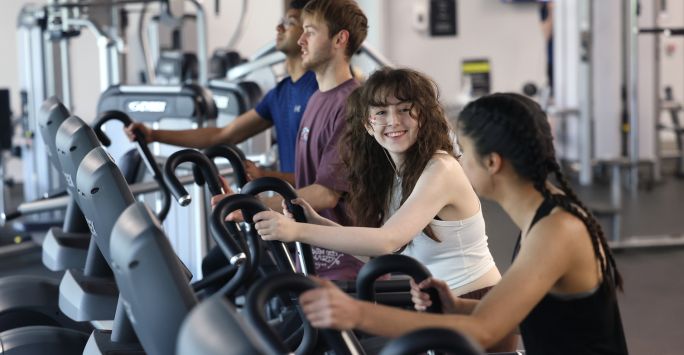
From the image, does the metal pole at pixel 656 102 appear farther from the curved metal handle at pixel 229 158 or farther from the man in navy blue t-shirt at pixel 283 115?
the curved metal handle at pixel 229 158

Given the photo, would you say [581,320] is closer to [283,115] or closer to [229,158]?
[229,158]

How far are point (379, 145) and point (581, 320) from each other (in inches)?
41.0

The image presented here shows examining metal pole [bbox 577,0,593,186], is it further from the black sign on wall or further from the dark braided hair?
the dark braided hair

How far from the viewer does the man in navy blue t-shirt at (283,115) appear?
3525mm

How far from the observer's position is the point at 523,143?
1.76 m

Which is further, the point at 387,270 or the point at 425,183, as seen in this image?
A: the point at 425,183

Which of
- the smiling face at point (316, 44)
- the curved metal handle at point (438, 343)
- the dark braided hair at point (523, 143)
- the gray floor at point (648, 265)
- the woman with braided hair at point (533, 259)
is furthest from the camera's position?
the gray floor at point (648, 265)

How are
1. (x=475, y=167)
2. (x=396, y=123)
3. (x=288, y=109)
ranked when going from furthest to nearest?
(x=288, y=109), (x=396, y=123), (x=475, y=167)

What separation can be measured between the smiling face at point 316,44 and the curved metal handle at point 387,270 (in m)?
1.44

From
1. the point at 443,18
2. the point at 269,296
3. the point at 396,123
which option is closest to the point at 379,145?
the point at 396,123

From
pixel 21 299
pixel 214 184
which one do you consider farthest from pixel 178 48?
pixel 214 184

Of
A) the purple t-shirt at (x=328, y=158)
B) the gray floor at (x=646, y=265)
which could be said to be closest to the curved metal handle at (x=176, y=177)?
the purple t-shirt at (x=328, y=158)

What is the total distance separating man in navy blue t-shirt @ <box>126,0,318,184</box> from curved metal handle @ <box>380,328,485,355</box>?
2.02m

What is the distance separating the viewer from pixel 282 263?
2.56 meters
